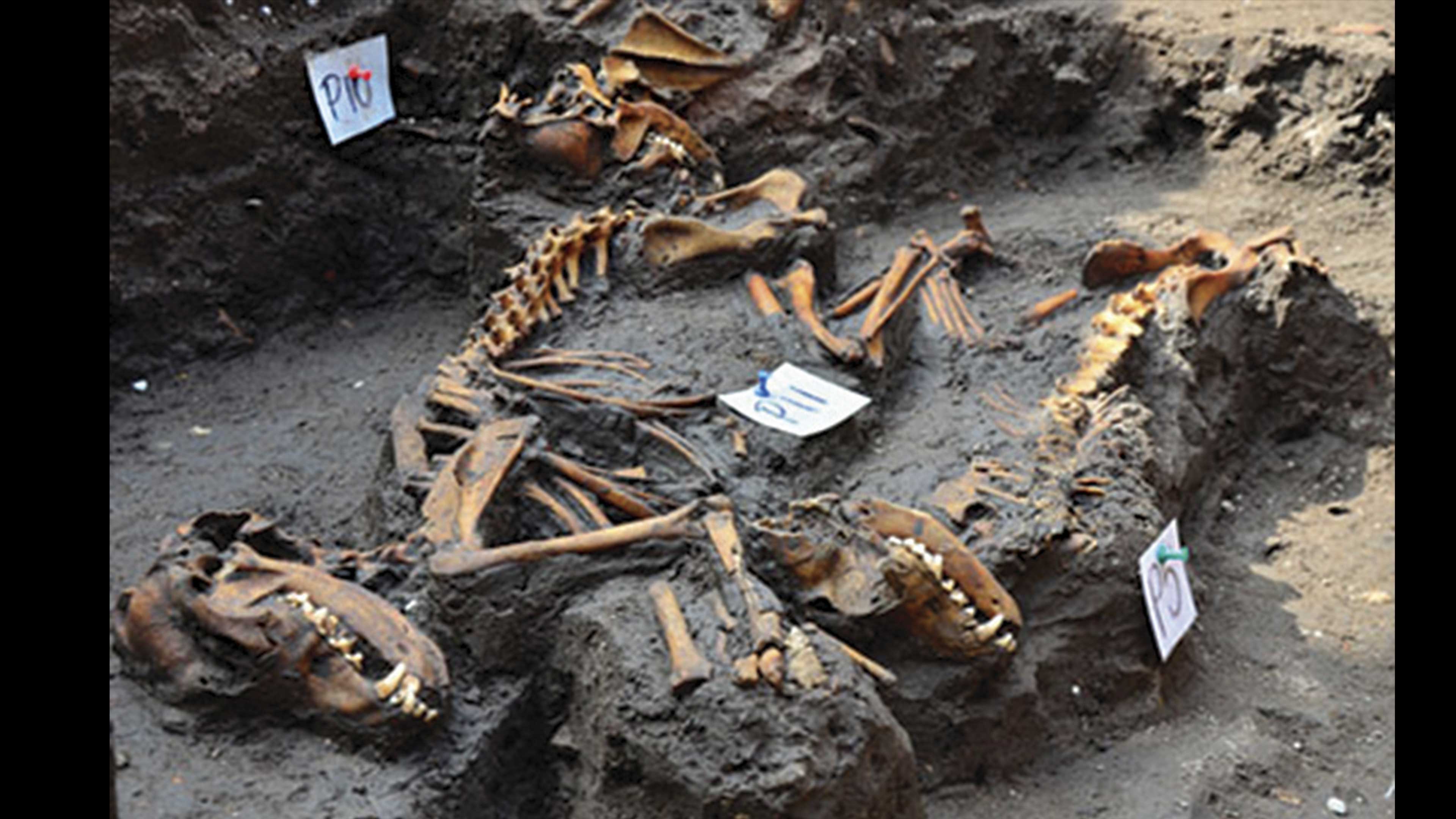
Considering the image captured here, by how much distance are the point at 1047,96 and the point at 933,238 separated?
3.18 feet

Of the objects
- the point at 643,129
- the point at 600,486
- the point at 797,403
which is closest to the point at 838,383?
the point at 797,403

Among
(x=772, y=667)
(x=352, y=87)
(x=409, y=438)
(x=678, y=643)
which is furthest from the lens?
(x=352, y=87)

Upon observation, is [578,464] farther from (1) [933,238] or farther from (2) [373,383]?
(1) [933,238]

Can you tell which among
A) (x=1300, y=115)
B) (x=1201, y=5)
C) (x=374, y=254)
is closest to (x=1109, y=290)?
(x=1300, y=115)

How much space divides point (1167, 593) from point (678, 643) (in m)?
1.62

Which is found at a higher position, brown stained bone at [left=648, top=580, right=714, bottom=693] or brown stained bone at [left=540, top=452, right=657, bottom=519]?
brown stained bone at [left=648, top=580, right=714, bottom=693]

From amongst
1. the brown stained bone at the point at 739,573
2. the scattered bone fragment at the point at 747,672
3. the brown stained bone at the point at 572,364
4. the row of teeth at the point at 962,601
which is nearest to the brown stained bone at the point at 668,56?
the brown stained bone at the point at 572,364

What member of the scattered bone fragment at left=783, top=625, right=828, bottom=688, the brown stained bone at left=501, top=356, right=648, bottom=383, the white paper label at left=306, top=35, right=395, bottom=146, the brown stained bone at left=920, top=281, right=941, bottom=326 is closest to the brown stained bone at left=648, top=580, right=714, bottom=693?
the scattered bone fragment at left=783, top=625, right=828, bottom=688

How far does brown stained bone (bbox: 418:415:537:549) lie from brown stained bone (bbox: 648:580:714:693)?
17.4 inches

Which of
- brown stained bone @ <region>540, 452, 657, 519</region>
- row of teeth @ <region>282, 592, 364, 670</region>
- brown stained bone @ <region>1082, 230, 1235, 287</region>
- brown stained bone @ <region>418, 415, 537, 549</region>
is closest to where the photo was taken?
row of teeth @ <region>282, 592, 364, 670</region>

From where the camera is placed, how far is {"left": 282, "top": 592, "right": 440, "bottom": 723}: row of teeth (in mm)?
3576

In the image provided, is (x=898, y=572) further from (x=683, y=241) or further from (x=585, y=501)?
(x=683, y=241)

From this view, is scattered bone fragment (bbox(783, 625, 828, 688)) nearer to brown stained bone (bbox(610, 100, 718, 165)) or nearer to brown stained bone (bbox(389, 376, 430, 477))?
brown stained bone (bbox(389, 376, 430, 477))

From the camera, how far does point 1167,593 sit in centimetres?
457
